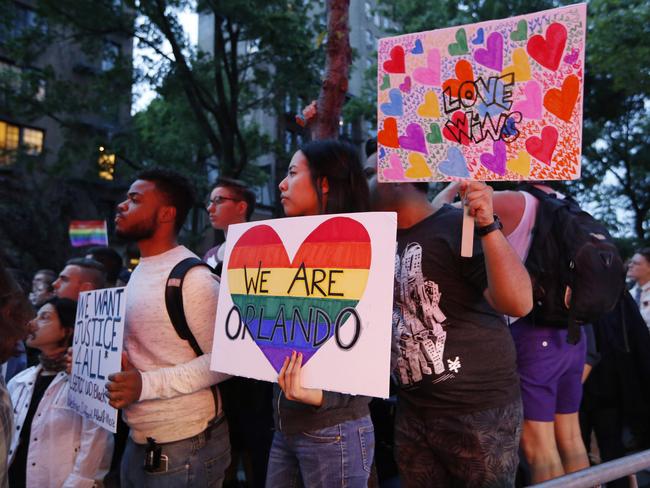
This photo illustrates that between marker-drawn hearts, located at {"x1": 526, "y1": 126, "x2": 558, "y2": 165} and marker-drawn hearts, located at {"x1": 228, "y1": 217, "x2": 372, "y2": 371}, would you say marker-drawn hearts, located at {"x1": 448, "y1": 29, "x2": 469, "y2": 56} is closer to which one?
marker-drawn hearts, located at {"x1": 526, "y1": 126, "x2": 558, "y2": 165}

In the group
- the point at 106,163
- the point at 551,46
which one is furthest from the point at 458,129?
the point at 106,163

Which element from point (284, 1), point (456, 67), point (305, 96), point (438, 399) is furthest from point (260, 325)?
point (305, 96)

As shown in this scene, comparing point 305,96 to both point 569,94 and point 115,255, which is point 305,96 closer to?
point 115,255

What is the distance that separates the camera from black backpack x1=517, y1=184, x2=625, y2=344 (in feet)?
8.02

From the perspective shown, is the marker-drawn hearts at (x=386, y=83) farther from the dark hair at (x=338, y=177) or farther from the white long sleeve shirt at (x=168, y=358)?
the white long sleeve shirt at (x=168, y=358)

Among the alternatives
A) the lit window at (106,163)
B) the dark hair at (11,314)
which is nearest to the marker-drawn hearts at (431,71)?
the dark hair at (11,314)

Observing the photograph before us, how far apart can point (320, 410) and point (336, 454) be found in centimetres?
16

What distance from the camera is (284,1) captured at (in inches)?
496

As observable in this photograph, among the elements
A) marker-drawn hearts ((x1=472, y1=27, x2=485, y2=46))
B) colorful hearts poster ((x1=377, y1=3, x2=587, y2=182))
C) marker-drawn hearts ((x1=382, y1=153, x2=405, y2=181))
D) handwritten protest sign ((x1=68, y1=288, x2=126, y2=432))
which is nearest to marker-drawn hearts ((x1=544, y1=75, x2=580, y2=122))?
colorful hearts poster ((x1=377, y1=3, x2=587, y2=182))

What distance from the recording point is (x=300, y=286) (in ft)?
6.24

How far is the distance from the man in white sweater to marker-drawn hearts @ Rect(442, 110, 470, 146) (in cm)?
115

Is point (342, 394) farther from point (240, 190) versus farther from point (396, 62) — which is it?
point (240, 190)

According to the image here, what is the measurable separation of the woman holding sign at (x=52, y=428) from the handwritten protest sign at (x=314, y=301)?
1243 millimetres

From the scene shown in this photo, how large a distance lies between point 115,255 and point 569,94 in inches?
175
